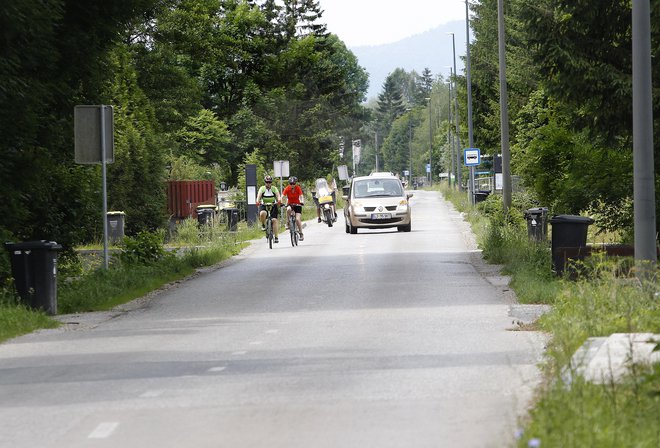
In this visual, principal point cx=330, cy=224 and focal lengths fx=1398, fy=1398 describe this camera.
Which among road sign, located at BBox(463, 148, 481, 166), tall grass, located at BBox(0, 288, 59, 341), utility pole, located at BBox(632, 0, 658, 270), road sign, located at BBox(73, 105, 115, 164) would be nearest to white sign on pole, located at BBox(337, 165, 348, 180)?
road sign, located at BBox(463, 148, 481, 166)

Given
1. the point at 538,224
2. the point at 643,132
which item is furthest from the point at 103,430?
the point at 538,224

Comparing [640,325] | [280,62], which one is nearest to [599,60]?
[640,325]

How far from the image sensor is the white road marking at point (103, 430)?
8.83 metres

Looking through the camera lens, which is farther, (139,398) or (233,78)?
(233,78)

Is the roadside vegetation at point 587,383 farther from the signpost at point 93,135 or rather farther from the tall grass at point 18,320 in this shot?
the signpost at point 93,135

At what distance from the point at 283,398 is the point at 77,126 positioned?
1425cm

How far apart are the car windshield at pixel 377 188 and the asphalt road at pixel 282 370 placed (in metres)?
22.2

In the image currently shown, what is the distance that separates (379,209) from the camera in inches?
1775

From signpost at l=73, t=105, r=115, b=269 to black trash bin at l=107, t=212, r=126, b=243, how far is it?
17781mm

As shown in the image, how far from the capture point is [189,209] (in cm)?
5200

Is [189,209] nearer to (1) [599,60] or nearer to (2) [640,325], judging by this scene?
(1) [599,60]

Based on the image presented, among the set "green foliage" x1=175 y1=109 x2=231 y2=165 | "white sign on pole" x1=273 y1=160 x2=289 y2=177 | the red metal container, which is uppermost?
"green foliage" x1=175 y1=109 x2=231 y2=165

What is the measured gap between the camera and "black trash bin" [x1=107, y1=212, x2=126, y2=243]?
41.7 m

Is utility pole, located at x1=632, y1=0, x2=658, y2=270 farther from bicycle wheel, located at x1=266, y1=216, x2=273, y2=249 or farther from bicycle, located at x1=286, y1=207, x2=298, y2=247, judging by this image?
bicycle, located at x1=286, y1=207, x2=298, y2=247
